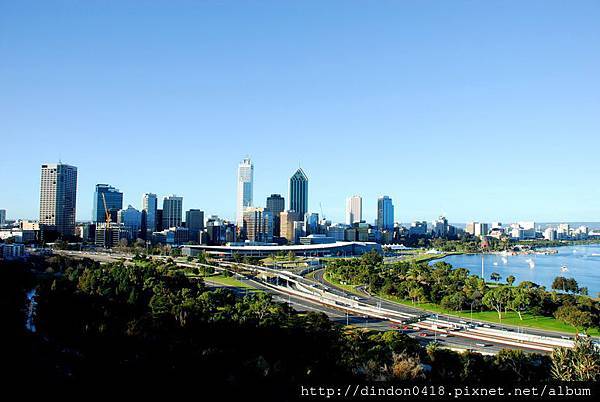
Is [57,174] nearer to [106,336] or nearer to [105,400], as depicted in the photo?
[106,336]

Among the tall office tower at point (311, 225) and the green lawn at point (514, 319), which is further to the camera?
the tall office tower at point (311, 225)

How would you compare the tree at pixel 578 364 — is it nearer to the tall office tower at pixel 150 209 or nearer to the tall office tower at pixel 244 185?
the tall office tower at pixel 150 209

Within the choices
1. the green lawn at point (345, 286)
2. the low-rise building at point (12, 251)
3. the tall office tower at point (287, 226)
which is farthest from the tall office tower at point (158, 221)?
the green lawn at point (345, 286)

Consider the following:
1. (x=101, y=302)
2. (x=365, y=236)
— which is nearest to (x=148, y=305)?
(x=101, y=302)

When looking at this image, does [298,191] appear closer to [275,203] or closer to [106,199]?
[275,203]

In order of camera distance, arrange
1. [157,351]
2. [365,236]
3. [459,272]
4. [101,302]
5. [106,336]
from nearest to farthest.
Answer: [157,351] → [106,336] → [101,302] → [459,272] → [365,236]

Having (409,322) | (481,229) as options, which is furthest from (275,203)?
(409,322)
